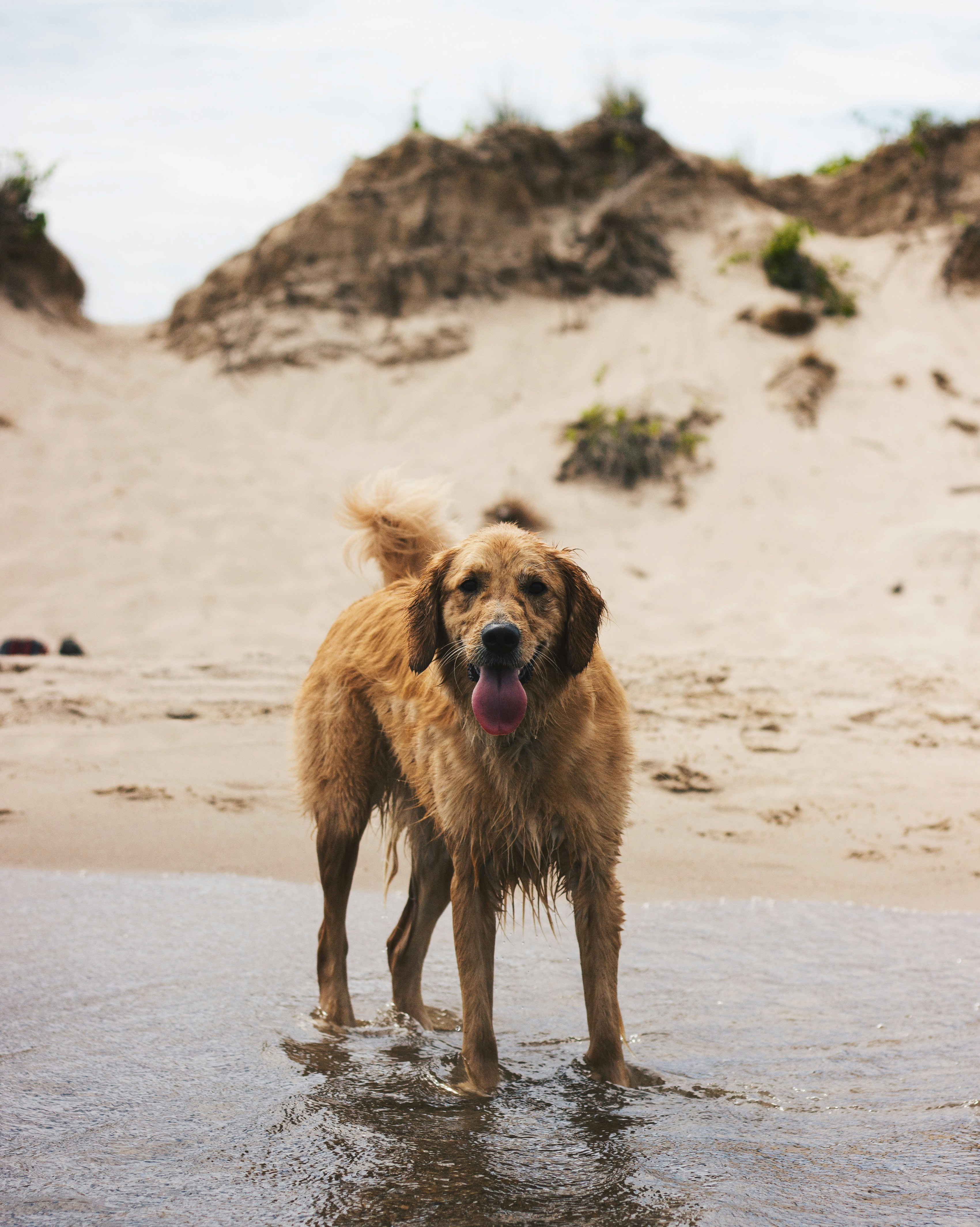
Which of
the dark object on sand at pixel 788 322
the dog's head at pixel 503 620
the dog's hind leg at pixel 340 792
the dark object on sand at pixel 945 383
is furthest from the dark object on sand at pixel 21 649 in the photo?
the dark object on sand at pixel 945 383

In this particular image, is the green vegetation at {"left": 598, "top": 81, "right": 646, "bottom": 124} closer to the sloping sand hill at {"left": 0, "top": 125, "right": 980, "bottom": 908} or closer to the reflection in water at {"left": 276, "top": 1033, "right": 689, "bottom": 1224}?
the sloping sand hill at {"left": 0, "top": 125, "right": 980, "bottom": 908}

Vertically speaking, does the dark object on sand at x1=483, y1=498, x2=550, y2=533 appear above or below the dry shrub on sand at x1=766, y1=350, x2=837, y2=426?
below

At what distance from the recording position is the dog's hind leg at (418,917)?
4.13 metres

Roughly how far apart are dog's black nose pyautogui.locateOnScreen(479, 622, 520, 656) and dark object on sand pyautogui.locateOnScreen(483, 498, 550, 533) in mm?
8729

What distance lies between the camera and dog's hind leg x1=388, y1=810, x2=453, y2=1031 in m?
4.13

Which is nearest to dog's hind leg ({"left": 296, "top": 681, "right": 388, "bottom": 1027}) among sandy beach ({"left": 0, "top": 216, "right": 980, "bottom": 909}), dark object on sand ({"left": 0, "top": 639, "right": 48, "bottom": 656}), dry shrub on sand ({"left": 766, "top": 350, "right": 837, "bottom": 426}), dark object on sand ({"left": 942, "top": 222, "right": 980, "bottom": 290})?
sandy beach ({"left": 0, "top": 216, "right": 980, "bottom": 909})

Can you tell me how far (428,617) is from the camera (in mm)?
3412

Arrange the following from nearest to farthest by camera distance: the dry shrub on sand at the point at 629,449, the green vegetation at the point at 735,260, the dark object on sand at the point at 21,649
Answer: the dark object on sand at the point at 21,649, the dry shrub on sand at the point at 629,449, the green vegetation at the point at 735,260

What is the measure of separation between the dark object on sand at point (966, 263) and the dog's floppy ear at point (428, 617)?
15.2 metres

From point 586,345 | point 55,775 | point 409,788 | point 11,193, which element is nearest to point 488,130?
point 586,345

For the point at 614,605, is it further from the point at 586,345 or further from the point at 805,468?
the point at 586,345

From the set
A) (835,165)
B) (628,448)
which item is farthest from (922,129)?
(628,448)

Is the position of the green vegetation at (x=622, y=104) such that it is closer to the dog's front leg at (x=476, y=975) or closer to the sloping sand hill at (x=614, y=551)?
the sloping sand hill at (x=614, y=551)

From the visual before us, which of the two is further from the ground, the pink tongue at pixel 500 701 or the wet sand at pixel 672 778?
the pink tongue at pixel 500 701
